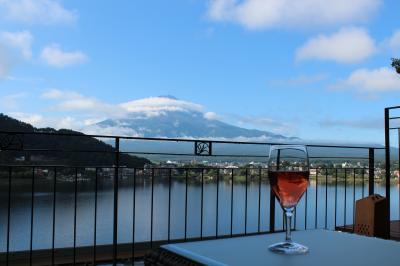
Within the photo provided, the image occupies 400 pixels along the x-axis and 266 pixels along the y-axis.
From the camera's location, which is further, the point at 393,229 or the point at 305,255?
the point at 393,229

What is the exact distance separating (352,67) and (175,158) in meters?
15.6

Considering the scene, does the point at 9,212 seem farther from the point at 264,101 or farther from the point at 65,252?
the point at 264,101

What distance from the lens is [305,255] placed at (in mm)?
806

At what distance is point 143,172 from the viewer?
12.1ft

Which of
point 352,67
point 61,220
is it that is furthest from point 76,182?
point 352,67

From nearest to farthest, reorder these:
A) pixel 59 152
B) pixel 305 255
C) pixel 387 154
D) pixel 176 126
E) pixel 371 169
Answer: pixel 305 255
pixel 59 152
pixel 387 154
pixel 371 169
pixel 176 126

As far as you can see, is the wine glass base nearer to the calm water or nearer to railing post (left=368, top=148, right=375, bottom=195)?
the calm water

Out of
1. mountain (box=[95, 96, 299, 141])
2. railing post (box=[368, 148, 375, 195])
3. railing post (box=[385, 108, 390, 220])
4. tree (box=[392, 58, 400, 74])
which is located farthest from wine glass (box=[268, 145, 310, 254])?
mountain (box=[95, 96, 299, 141])

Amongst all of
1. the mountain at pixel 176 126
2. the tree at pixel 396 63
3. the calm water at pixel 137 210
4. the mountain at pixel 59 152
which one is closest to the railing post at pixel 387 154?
the calm water at pixel 137 210

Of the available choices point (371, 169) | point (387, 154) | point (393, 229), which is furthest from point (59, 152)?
point (371, 169)

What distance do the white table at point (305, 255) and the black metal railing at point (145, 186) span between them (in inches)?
67.2

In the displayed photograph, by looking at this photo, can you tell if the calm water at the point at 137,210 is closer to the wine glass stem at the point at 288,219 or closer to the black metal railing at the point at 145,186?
the black metal railing at the point at 145,186

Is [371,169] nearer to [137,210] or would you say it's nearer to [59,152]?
[137,210]

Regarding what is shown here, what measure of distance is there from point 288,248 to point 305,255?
0.04m
